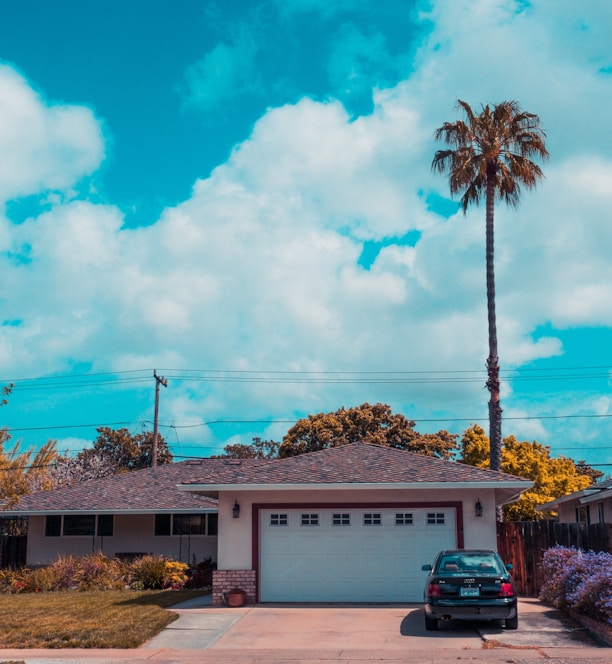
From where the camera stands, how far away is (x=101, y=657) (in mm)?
14109

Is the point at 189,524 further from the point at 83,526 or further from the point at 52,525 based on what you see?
the point at 52,525

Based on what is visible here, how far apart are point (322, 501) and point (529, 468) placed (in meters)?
20.7

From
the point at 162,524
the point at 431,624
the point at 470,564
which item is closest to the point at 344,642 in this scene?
the point at 431,624

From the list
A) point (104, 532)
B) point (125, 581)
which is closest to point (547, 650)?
A: point (125, 581)

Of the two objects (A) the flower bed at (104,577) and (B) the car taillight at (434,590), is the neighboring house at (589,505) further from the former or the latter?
(A) the flower bed at (104,577)

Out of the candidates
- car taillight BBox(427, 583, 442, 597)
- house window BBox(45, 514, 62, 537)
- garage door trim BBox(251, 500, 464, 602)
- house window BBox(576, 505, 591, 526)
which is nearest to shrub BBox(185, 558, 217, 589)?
garage door trim BBox(251, 500, 464, 602)

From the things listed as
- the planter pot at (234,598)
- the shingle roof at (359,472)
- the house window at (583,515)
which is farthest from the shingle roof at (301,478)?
the house window at (583,515)

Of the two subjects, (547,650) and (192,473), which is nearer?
(547,650)

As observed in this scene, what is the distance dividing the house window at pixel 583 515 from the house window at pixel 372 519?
1222cm

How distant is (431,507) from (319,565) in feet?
10.3

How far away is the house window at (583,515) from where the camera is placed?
102ft

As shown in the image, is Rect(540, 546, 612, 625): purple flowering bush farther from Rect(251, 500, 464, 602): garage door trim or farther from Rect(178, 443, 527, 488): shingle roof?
Rect(251, 500, 464, 602): garage door trim

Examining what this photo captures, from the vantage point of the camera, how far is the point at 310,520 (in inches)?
870

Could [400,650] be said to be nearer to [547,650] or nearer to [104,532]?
[547,650]
